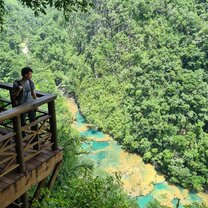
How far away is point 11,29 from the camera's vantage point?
52.7 m

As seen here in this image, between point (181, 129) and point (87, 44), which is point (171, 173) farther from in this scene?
point (87, 44)

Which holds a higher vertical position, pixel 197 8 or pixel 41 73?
pixel 197 8

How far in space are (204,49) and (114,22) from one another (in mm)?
11415

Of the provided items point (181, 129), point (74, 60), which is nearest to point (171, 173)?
point (181, 129)

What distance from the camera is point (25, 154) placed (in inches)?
167

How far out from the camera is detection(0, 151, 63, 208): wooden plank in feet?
12.0

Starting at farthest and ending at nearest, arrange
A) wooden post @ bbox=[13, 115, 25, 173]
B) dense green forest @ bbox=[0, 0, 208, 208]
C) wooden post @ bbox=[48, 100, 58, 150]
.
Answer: dense green forest @ bbox=[0, 0, 208, 208], wooden post @ bbox=[48, 100, 58, 150], wooden post @ bbox=[13, 115, 25, 173]

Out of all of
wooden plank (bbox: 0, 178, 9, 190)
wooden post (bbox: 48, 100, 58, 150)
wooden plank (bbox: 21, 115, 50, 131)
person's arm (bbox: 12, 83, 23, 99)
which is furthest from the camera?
wooden post (bbox: 48, 100, 58, 150)

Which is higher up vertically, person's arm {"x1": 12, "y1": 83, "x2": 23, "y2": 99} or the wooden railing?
person's arm {"x1": 12, "y1": 83, "x2": 23, "y2": 99}

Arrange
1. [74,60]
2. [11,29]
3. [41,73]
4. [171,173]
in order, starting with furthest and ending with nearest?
[11,29], [74,60], [41,73], [171,173]

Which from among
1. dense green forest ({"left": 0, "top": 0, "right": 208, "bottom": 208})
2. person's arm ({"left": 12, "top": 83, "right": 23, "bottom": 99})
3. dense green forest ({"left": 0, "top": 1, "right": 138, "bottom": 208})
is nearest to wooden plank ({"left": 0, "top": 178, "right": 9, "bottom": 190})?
dense green forest ({"left": 0, "top": 1, "right": 138, "bottom": 208})

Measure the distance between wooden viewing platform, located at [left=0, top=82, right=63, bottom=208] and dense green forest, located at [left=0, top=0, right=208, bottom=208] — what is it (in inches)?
722

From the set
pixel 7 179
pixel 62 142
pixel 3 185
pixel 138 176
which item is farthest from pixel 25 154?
pixel 138 176

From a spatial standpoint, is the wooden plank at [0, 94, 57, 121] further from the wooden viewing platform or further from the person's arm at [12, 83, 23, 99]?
the person's arm at [12, 83, 23, 99]
